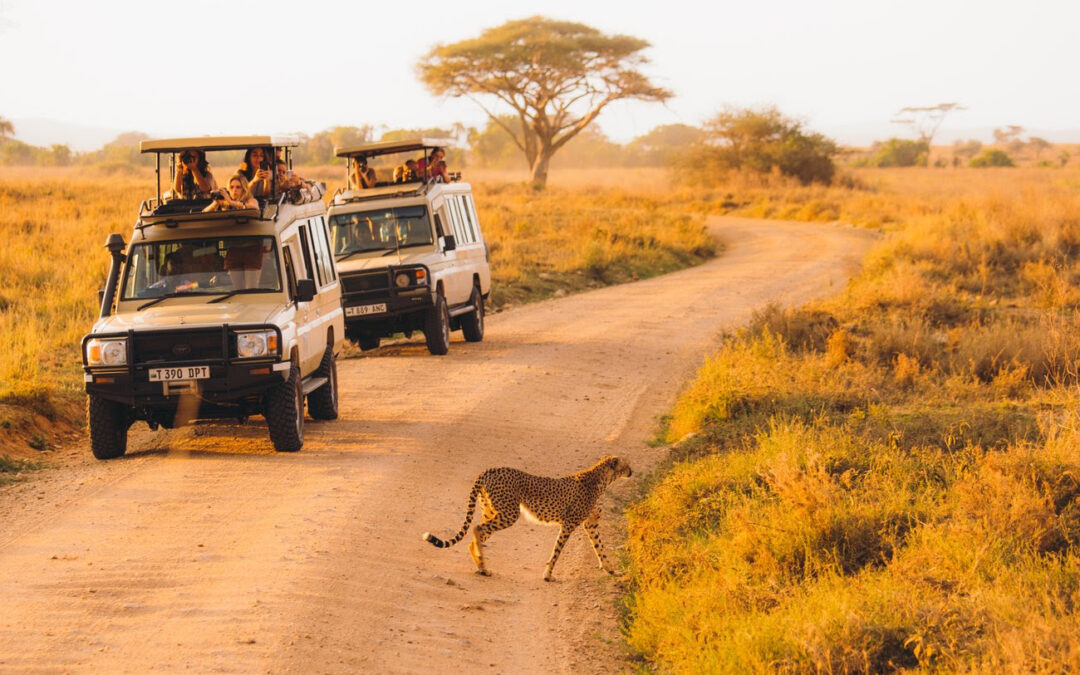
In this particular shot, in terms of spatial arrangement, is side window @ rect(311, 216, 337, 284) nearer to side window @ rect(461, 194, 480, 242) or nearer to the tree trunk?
side window @ rect(461, 194, 480, 242)

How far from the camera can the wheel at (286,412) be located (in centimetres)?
938

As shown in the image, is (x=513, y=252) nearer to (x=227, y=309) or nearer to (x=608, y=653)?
(x=227, y=309)

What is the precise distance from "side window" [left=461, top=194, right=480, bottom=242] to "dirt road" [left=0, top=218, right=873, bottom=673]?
3536 mm

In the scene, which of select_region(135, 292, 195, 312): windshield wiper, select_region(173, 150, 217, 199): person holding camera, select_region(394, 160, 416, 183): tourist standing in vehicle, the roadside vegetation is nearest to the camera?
the roadside vegetation

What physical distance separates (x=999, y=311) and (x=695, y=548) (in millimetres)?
10808

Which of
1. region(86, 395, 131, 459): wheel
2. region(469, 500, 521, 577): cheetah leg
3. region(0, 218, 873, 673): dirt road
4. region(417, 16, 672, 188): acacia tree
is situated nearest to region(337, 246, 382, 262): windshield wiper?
region(0, 218, 873, 673): dirt road

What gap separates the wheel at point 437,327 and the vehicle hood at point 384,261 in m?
0.51

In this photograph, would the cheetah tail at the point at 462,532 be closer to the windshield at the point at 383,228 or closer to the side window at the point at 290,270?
the side window at the point at 290,270

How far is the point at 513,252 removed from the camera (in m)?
25.8

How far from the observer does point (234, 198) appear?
10.9m

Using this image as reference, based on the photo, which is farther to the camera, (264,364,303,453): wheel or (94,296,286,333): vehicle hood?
(264,364,303,453): wheel

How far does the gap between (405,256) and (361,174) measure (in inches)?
61.4

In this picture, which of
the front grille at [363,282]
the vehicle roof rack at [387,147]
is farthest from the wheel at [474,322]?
the vehicle roof rack at [387,147]

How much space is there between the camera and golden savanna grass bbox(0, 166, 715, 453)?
41.7 ft
